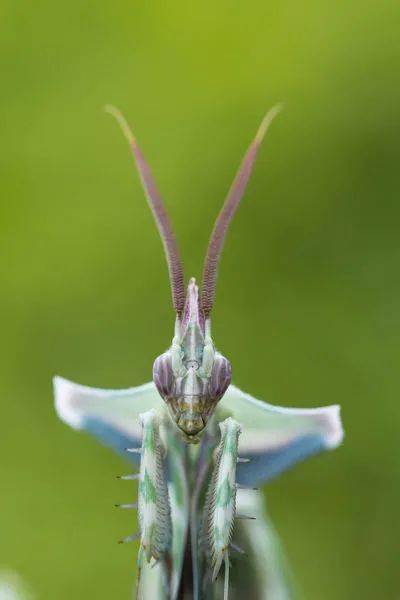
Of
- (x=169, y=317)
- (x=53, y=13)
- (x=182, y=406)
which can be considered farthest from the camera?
(x=53, y=13)

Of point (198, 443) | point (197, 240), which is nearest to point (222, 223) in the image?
point (198, 443)

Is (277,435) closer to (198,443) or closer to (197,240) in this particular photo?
(198,443)

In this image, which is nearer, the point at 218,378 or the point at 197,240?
the point at 218,378

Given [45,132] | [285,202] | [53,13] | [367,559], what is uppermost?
[53,13]

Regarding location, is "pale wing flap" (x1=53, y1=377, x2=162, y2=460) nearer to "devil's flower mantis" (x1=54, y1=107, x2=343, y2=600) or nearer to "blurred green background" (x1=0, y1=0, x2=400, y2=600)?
"devil's flower mantis" (x1=54, y1=107, x2=343, y2=600)

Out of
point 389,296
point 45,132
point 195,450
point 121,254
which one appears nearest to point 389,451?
point 389,296

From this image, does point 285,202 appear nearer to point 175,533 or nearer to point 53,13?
point 53,13

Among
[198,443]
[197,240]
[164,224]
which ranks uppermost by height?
[197,240]
